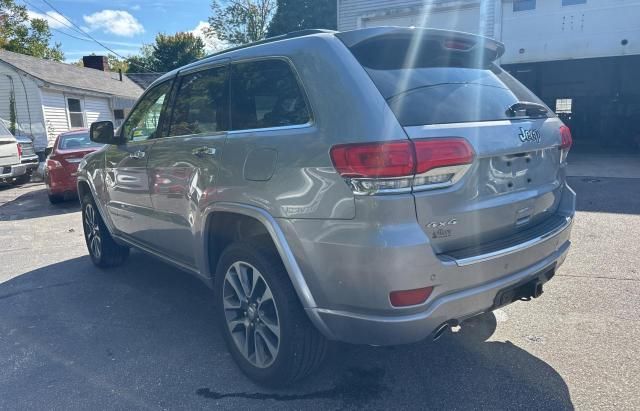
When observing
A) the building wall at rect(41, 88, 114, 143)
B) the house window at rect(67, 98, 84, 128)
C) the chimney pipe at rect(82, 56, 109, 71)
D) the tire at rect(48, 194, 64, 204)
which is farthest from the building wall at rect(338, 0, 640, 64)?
the chimney pipe at rect(82, 56, 109, 71)

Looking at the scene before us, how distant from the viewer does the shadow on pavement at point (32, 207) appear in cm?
895

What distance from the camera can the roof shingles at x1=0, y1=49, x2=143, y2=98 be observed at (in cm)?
1823

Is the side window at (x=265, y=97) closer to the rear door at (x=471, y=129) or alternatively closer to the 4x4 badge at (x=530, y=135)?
the rear door at (x=471, y=129)

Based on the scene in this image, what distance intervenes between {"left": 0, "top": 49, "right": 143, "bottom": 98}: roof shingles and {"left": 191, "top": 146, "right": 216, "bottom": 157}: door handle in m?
18.2

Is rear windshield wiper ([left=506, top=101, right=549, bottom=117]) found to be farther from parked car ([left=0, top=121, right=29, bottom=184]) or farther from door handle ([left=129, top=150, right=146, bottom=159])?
parked car ([left=0, top=121, right=29, bottom=184])

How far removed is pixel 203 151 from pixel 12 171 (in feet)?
37.7

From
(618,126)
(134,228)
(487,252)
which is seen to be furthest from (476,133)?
(618,126)

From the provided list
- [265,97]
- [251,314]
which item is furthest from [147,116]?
[251,314]

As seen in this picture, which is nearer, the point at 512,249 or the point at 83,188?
the point at 512,249

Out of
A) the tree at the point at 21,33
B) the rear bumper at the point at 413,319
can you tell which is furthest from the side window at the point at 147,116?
the tree at the point at 21,33

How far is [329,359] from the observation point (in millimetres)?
2967

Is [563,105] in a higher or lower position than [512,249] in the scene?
higher

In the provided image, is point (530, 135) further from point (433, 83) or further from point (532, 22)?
point (532, 22)

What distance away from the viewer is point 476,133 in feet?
7.32
